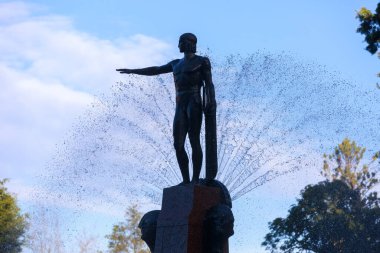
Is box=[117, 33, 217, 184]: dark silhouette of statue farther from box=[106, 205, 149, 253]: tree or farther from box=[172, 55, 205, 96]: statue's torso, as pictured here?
box=[106, 205, 149, 253]: tree

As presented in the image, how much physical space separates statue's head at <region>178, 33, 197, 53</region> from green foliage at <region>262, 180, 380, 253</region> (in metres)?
25.8

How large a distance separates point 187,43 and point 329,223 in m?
26.6

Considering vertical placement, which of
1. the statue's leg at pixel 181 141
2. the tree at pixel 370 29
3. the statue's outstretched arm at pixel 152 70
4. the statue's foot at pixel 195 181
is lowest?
the statue's foot at pixel 195 181

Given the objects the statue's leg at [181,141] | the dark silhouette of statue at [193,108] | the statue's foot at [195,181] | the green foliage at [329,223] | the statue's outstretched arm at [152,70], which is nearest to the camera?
the statue's foot at [195,181]

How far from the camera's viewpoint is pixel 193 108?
25.3ft

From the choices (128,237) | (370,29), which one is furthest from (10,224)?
(370,29)

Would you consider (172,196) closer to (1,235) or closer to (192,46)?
(192,46)

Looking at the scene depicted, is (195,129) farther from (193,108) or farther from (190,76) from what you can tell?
(190,76)

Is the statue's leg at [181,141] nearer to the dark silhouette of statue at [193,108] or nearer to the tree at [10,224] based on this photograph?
the dark silhouette of statue at [193,108]

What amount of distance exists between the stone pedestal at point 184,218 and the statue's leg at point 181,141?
448mm

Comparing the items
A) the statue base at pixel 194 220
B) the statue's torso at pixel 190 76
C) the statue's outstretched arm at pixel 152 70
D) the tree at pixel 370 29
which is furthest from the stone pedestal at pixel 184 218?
the tree at pixel 370 29

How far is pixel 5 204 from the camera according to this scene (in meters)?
36.4

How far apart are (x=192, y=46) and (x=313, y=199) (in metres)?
27.4

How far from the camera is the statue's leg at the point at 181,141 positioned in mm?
7758
